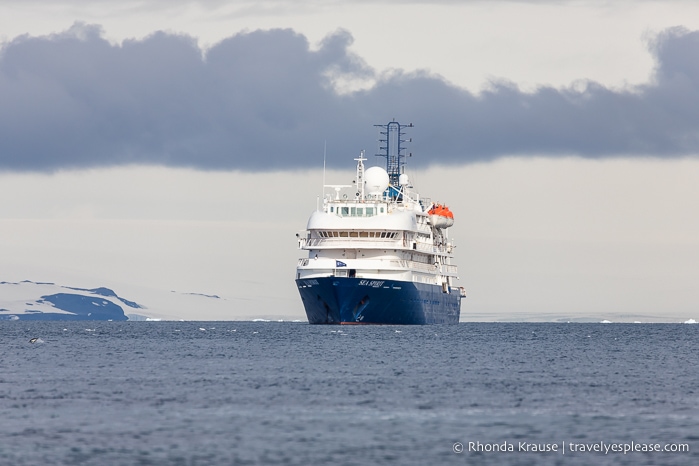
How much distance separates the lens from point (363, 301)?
397 ft

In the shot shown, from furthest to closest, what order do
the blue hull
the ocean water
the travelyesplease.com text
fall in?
the blue hull, the travelyesplease.com text, the ocean water

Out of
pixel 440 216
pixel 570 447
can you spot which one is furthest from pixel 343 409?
pixel 440 216

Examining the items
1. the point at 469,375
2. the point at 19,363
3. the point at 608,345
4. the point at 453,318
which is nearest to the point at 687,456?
the point at 469,375

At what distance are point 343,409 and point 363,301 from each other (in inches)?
2882

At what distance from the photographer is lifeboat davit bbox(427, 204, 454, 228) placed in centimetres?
14652

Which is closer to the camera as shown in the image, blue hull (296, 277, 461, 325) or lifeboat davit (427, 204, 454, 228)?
blue hull (296, 277, 461, 325)

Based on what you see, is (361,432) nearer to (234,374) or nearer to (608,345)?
(234,374)

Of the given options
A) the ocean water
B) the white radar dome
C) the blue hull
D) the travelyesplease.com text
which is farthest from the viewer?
the white radar dome

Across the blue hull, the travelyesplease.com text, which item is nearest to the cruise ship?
the blue hull

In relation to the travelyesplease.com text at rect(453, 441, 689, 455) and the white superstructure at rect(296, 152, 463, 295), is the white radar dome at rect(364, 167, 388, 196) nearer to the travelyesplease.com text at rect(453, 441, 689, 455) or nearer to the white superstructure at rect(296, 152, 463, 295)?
the white superstructure at rect(296, 152, 463, 295)

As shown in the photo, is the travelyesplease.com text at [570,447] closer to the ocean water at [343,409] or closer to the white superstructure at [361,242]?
the ocean water at [343,409]

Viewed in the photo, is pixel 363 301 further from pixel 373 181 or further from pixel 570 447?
pixel 570 447

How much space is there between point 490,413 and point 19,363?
122ft

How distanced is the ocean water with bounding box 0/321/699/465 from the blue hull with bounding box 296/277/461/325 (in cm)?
3593
